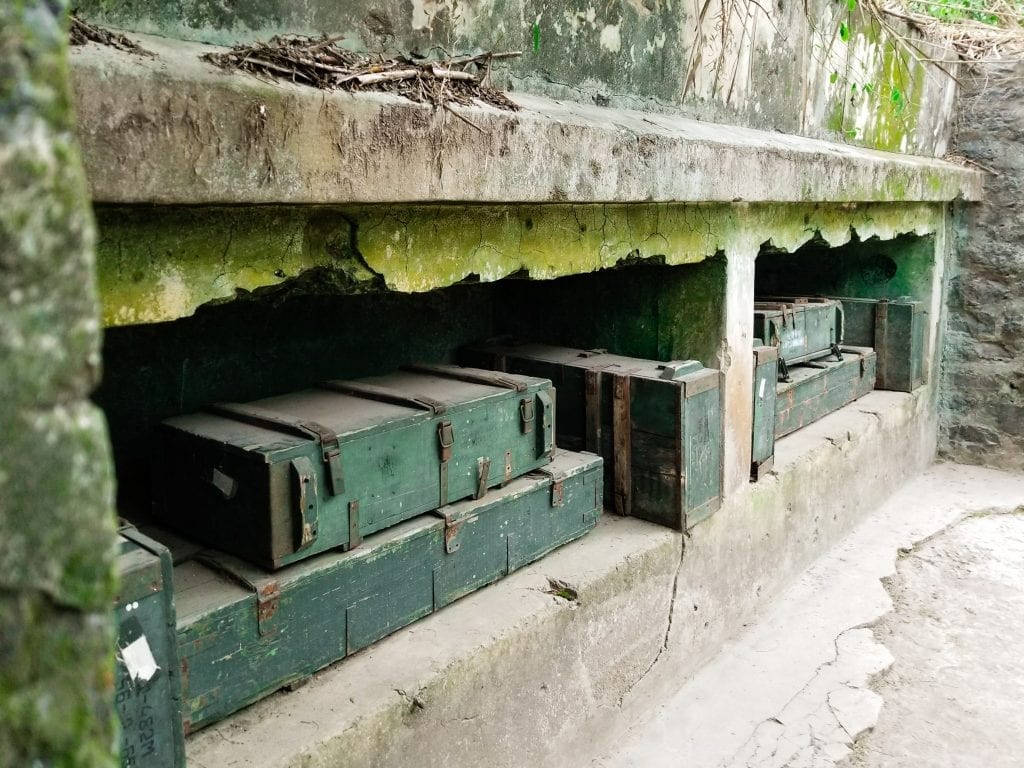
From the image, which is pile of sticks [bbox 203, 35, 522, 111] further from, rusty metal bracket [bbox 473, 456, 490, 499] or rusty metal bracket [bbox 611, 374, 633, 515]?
rusty metal bracket [bbox 611, 374, 633, 515]

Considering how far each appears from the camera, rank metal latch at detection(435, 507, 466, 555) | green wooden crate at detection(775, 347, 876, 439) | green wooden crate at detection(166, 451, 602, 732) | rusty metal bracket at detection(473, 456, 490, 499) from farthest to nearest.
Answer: green wooden crate at detection(775, 347, 876, 439) → rusty metal bracket at detection(473, 456, 490, 499) → metal latch at detection(435, 507, 466, 555) → green wooden crate at detection(166, 451, 602, 732)

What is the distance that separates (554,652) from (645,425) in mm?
1094

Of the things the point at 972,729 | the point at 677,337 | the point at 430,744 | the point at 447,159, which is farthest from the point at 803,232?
the point at 430,744

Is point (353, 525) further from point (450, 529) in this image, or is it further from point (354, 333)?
point (354, 333)

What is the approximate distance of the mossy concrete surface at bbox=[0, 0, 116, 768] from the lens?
733 mm

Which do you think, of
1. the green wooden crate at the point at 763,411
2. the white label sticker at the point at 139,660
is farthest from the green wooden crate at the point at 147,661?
the green wooden crate at the point at 763,411

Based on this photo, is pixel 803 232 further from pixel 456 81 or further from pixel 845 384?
pixel 456 81

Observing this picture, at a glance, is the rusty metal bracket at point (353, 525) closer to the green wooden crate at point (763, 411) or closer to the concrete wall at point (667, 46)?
the concrete wall at point (667, 46)

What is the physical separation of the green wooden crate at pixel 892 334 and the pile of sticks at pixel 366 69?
4622mm

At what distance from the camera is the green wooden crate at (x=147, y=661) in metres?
1.76

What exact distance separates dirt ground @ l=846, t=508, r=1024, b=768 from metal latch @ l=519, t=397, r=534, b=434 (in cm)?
180

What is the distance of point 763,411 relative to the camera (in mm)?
4285

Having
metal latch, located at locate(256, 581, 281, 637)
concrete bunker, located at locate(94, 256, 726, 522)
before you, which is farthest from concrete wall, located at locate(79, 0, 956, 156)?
metal latch, located at locate(256, 581, 281, 637)

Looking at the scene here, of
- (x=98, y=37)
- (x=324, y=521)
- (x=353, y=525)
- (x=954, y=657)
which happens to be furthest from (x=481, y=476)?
(x=954, y=657)
